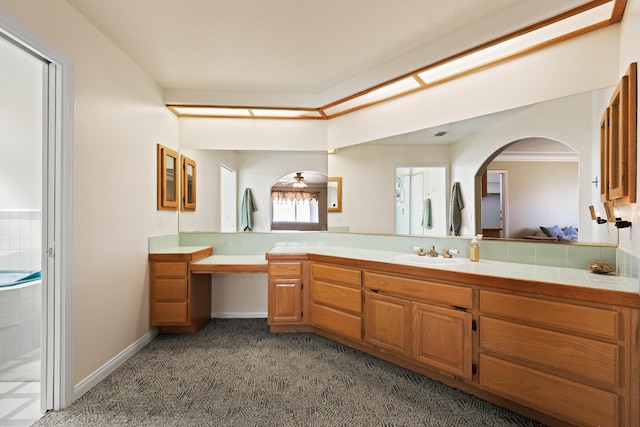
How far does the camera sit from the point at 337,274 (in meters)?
2.86

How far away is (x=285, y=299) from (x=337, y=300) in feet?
1.86

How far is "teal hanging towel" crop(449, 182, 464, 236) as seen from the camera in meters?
2.59

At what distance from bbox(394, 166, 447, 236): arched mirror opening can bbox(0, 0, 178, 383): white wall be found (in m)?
2.35

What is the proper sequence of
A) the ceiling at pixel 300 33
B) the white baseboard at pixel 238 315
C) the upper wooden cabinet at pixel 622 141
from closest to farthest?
the upper wooden cabinet at pixel 622 141, the ceiling at pixel 300 33, the white baseboard at pixel 238 315

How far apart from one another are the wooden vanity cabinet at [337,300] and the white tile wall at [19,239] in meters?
2.70

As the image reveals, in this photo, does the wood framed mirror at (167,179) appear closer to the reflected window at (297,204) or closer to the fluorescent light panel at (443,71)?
the fluorescent light panel at (443,71)

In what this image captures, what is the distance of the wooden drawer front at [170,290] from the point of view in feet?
10.1

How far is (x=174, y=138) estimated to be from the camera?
3.55 meters

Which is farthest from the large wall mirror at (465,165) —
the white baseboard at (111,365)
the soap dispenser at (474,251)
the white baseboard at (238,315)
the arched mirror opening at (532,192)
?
the white baseboard at (111,365)

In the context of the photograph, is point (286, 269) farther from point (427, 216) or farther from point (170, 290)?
point (427, 216)

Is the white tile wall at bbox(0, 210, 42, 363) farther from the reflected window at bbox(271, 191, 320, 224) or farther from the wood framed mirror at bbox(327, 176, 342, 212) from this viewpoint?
the wood framed mirror at bbox(327, 176, 342, 212)

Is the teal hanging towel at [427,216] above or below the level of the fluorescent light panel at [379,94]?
below

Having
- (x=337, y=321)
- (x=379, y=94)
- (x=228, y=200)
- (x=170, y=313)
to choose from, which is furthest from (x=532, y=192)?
(x=170, y=313)

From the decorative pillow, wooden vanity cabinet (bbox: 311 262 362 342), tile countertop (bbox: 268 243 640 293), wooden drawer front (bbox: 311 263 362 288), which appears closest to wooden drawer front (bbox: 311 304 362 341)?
wooden vanity cabinet (bbox: 311 262 362 342)
